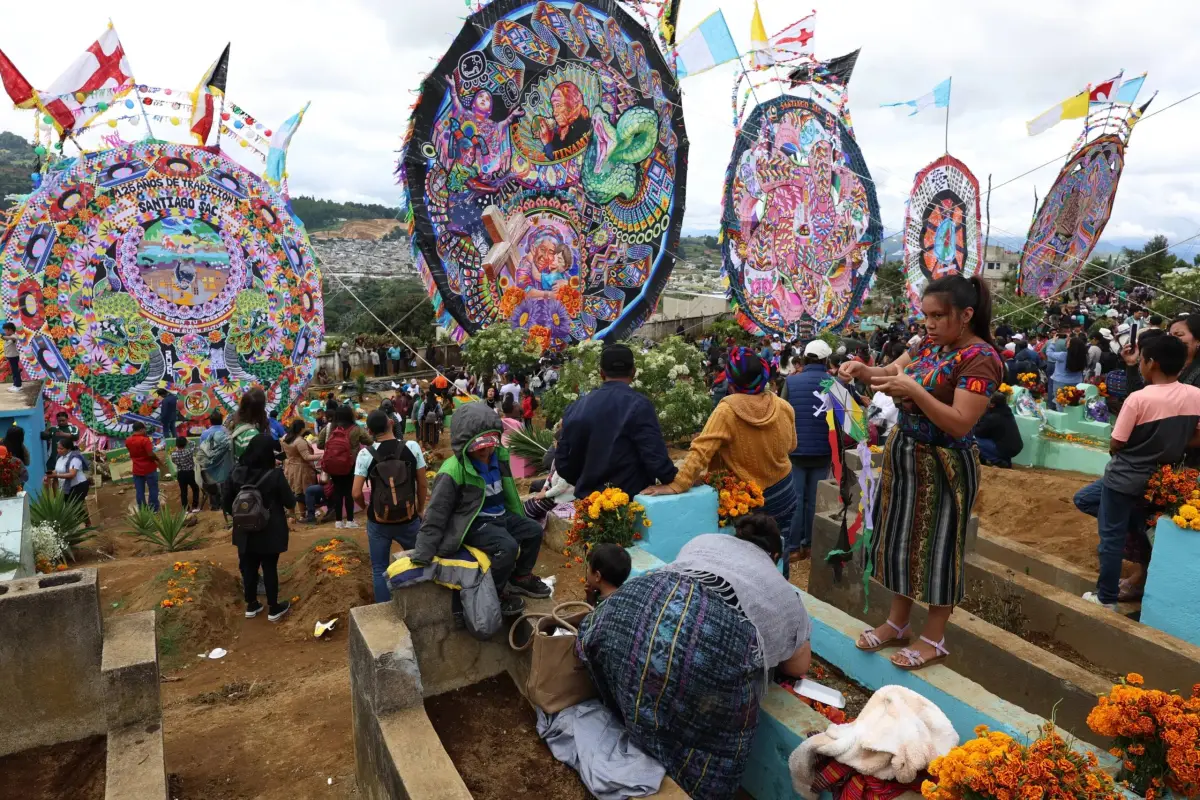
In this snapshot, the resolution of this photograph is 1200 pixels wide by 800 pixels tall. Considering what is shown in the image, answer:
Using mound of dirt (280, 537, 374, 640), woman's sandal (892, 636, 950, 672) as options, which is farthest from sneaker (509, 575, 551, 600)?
mound of dirt (280, 537, 374, 640)

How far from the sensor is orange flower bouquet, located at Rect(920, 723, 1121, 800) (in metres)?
2.03

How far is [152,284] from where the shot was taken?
1099 cm

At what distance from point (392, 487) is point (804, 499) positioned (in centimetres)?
308

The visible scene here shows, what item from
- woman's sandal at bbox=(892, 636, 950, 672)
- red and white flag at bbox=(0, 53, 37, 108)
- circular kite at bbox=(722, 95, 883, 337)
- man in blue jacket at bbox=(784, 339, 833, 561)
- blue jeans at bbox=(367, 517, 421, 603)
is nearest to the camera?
woman's sandal at bbox=(892, 636, 950, 672)

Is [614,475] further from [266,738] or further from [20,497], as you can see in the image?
[20,497]

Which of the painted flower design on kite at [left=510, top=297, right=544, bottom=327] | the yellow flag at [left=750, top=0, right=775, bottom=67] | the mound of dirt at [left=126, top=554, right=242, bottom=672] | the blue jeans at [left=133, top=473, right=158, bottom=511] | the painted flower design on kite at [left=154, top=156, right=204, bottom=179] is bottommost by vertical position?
the blue jeans at [left=133, top=473, right=158, bottom=511]

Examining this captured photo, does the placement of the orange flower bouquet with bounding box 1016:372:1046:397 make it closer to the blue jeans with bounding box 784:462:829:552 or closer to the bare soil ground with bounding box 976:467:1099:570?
the bare soil ground with bounding box 976:467:1099:570

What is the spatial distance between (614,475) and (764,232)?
1234 cm

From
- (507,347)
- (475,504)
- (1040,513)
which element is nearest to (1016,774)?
(475,504)

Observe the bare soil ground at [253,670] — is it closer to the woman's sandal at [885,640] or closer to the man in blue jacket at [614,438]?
the man in blue jacket at [614,438]

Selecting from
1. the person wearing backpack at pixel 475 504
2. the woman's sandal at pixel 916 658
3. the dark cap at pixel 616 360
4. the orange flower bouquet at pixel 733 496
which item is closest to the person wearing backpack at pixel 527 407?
the orange flower bouquet at pixel 733 496

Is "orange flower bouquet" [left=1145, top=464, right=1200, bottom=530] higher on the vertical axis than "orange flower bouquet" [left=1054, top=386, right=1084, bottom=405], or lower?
higher

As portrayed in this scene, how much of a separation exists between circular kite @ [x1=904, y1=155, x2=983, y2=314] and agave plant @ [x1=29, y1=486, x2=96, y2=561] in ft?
58.2

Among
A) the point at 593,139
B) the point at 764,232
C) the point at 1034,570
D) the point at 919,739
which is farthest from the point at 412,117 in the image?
the point at 919,739
